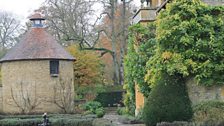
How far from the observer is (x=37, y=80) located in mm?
34219

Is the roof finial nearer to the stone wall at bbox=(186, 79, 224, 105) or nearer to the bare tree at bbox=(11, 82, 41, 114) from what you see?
the bare tree at bbox=(11, 82, 41, 114)

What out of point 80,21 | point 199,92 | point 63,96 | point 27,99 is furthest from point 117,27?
point 199,92

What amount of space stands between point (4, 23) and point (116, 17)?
17.9 meters

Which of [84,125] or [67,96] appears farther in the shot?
[67,96]

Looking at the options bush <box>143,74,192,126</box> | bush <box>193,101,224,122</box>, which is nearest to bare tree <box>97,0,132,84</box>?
bush <box>143,74,192,126</box>

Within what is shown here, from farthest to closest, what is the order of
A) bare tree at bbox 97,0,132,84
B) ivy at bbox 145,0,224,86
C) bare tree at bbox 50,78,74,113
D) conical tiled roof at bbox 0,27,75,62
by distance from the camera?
bare tree at bbox 97,0,132,84 < bare tree at bbox 50,78,74,113 < conical tiled roof at bbox 0,27,75,62 < ivy at bbox 145,0,224,86

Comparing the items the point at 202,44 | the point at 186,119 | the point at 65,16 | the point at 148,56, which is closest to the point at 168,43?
the point at 202,44

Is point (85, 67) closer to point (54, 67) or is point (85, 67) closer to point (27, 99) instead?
point (54, 67)

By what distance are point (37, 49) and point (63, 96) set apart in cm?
393

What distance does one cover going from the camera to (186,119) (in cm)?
1827

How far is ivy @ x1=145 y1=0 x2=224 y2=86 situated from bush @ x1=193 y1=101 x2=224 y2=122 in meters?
1.03

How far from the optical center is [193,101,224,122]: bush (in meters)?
18.3

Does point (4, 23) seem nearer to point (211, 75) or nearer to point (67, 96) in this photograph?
point (67, 96)

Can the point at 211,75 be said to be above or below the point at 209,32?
below
